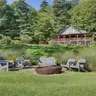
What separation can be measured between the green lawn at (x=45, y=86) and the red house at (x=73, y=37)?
35.6 m

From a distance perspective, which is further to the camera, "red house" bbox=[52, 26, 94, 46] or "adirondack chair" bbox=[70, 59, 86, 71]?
"red house" bbox=[52, 26, 94, 46]

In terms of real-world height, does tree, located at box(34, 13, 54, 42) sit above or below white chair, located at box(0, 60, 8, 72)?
above

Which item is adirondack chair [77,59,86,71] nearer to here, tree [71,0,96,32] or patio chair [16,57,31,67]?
patio chair [16,57,31,67]

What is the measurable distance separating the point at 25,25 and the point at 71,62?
122 feet

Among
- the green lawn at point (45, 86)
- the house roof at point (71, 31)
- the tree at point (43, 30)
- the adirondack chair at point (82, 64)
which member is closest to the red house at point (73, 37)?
the house roof at point (71, 31)

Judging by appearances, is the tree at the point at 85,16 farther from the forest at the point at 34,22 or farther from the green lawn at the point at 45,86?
the green lawn at the point at 45,86

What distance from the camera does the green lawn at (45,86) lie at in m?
7.04

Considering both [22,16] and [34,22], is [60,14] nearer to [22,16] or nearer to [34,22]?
[34,22]

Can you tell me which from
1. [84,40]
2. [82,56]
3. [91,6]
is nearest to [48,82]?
[82,56]

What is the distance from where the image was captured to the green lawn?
23.1ft

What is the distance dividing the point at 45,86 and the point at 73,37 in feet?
134

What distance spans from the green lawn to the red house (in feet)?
117

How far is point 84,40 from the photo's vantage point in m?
44.6

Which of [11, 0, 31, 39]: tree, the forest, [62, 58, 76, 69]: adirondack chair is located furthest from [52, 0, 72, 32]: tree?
[62, 58, 76, 69]: adirondack chair
